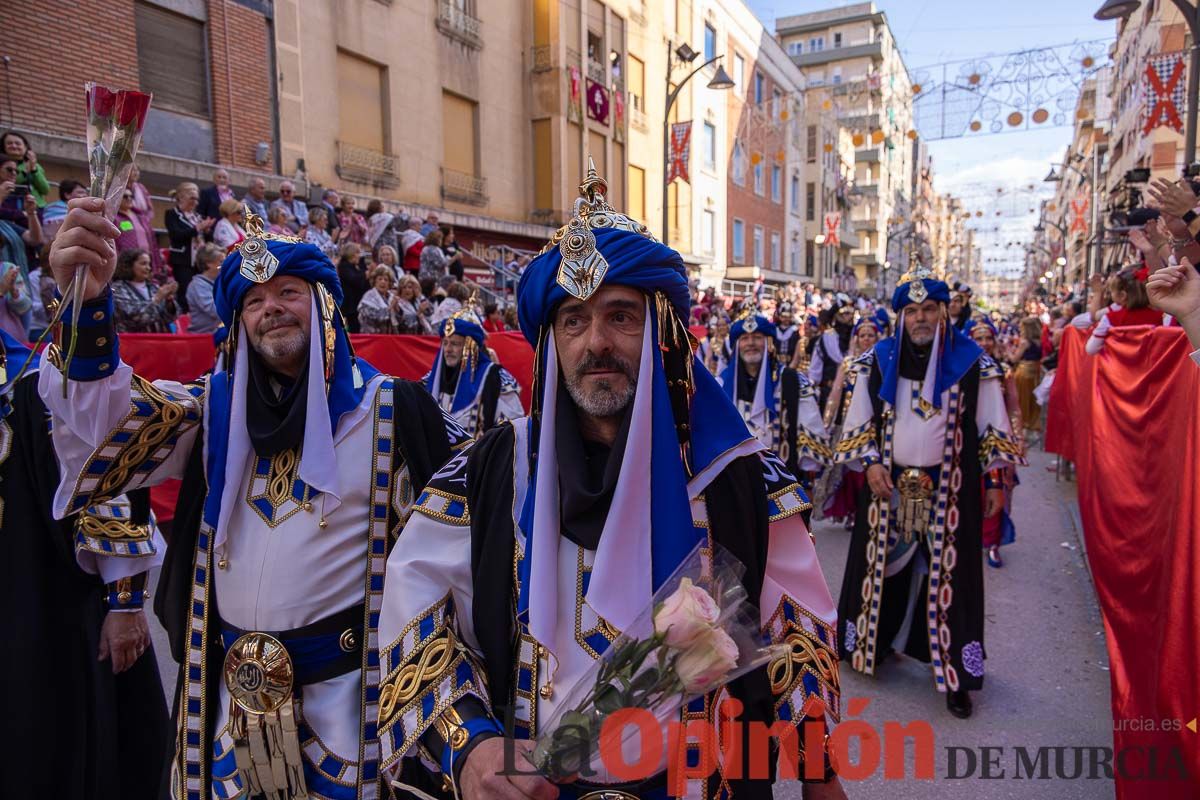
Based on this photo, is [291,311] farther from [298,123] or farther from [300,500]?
[298,123]

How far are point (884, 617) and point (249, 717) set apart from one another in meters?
3.97

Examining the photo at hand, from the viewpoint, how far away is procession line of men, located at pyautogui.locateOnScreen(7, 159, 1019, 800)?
1.79 metres

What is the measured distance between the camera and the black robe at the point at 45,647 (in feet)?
8.52

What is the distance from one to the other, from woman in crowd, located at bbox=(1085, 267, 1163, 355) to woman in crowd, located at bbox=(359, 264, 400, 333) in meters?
7.74

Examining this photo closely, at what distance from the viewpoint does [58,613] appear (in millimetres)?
2709

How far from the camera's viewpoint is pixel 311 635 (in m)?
2.34

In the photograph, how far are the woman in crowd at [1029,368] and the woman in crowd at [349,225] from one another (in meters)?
12.2

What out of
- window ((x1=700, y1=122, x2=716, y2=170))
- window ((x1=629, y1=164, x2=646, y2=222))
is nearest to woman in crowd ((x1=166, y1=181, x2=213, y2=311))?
window ((x1=629, y1=164, x2=646, y2=222))

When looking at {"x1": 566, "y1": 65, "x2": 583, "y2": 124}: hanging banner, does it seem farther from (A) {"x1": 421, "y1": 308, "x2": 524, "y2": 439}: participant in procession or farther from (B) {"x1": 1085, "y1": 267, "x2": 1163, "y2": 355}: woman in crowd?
(B) {"x1": 1085, "y1": 267, "x2": 1163, "y2": 355}: woman in crowd

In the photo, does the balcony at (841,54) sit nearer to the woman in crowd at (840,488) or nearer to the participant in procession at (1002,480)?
the participant in procession at (1002,480)

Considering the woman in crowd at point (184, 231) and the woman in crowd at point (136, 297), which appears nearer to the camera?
the woman in crowd at point (136, 297)

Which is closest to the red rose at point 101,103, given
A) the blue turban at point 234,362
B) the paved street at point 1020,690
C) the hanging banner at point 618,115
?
the blue turban at point 234,362

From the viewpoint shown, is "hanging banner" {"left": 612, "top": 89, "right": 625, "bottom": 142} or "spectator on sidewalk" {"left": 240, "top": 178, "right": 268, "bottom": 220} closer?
"spectator on sidewalk" {"left": 240, "top": 178, "right": 268, "bottom": 220}

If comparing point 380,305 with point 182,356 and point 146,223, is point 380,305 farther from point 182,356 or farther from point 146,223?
point 182,356
